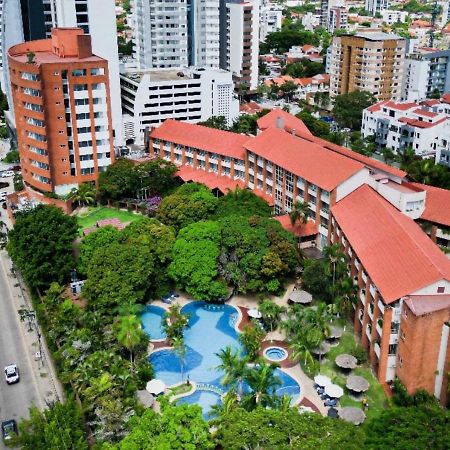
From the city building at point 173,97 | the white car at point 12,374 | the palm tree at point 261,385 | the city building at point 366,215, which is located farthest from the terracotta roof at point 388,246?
the city building at point 173,97

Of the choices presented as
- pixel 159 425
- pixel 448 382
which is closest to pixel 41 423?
pixel 159 425

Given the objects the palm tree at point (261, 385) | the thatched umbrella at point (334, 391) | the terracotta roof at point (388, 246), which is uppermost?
the terracotta roof at point (388, 246)

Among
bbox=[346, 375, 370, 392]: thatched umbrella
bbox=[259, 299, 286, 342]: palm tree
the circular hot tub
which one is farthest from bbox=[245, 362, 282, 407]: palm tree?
bbox=[259, 299, 286, 342]: palm tree

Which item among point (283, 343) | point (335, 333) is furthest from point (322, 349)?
point (283, 343)

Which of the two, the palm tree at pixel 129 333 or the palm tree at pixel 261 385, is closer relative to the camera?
the palm tree at pixel 261 385

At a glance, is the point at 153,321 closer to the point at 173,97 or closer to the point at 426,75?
the point at 173,97

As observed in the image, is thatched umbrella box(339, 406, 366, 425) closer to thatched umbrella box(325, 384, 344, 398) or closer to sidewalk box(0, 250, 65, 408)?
thatched umbrella box(325, 384, 344, 398)

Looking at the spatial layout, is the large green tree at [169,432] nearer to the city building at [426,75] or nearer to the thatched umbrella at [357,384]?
the thatched umbrella at [357,384]
